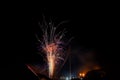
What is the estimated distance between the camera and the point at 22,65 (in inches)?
813

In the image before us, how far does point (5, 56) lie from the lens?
21.7 meters

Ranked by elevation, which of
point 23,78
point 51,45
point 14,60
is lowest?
point 23,78

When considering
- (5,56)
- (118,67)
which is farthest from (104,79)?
(5,56)

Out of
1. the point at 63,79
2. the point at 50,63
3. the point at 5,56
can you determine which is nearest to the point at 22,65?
the point at 5,56

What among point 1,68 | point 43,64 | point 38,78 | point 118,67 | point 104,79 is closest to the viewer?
point 1,68

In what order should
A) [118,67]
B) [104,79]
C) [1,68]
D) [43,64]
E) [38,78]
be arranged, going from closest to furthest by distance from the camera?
→ 1. [1,68]
2. [38,78]
3. [104,79]
4. [118,67]
5. [43,64]

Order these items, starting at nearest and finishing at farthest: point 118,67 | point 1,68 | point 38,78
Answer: point 1,68
point 38,78
point 118,67

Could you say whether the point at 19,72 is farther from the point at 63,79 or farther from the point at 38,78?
the point at 63,79

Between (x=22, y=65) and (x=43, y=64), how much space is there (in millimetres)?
11865

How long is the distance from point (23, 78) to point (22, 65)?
1198 millimetres

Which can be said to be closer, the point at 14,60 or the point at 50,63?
the point at 14,60

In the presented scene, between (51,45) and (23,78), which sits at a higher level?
(51,45)

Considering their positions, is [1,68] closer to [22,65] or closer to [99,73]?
[22,65]

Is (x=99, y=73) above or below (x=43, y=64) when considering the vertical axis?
below
